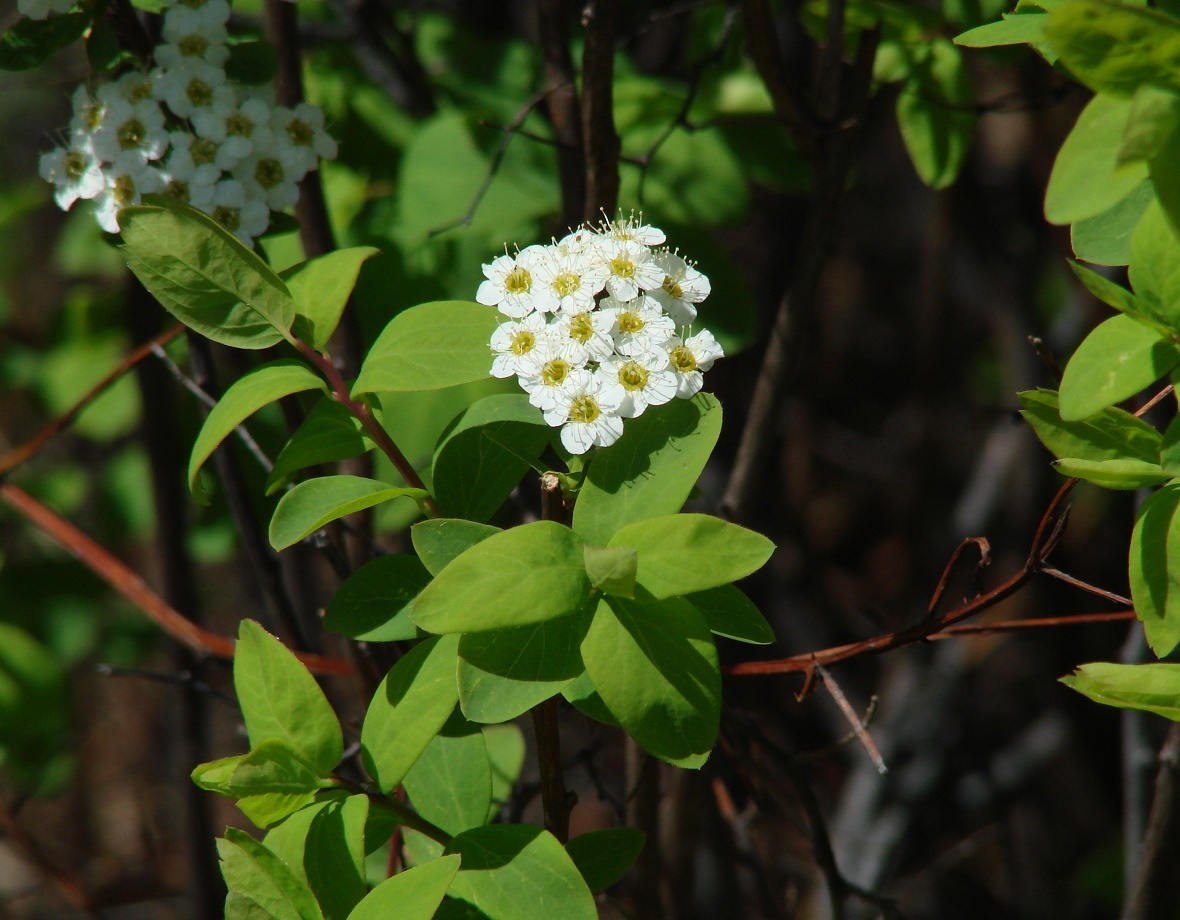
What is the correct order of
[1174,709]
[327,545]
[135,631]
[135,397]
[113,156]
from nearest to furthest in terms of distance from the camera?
[1174,709], [113,156], [327,545], [135,397], [135,631]

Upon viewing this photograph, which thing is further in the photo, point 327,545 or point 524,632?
point 327,545

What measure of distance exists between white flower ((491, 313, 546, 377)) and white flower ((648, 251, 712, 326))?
10cm

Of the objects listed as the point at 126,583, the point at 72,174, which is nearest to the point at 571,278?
the point at 72,174

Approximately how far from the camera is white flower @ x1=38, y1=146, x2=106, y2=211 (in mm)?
989

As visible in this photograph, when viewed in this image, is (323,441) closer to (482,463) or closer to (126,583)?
(482,463)

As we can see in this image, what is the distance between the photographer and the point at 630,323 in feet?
2.46

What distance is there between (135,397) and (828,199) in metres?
1.45

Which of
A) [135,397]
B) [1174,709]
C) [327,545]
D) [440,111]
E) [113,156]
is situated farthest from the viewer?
[135,397]

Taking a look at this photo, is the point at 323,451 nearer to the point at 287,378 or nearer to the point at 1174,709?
the point at 287,378

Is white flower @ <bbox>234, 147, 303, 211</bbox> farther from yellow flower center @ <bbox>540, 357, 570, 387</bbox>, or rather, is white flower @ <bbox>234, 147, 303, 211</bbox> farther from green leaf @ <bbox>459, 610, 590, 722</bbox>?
green leaf @ <bbox>459, 610, 590, 722</bbox>

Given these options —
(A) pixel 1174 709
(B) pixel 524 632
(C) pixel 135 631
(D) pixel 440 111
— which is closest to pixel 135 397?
(C) pixel 135 631

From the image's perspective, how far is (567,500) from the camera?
0.78m

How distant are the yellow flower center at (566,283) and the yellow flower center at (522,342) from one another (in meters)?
0.04

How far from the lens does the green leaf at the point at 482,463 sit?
0.80 m
